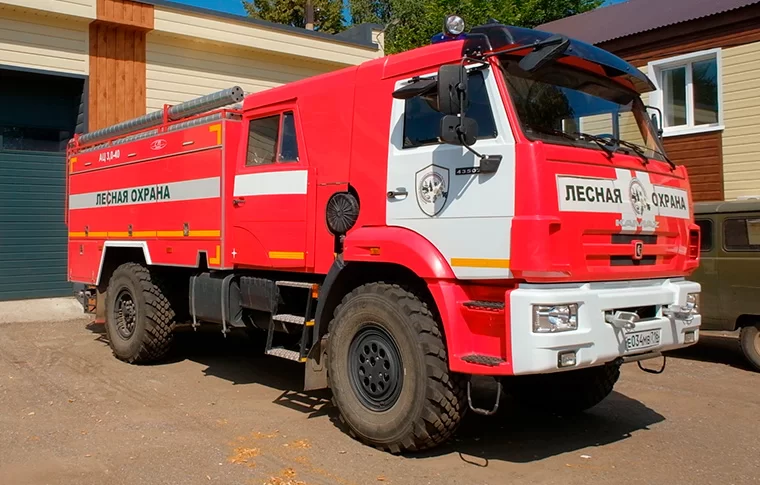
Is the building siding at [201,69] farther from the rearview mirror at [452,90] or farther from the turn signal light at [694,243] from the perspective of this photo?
the turn signal light at [694,243]

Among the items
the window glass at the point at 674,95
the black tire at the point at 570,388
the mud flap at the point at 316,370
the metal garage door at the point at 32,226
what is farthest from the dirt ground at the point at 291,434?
the window glass at the point at 674,95

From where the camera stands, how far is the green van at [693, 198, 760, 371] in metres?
8.81

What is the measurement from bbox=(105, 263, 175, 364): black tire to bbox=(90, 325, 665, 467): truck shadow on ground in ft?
1.61

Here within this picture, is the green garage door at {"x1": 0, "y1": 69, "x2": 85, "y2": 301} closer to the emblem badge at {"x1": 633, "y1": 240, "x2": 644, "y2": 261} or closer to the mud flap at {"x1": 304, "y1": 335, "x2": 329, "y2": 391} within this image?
the mud flap at {"x1": 304, "y1": 335, "x2": 329, "y2": 391}

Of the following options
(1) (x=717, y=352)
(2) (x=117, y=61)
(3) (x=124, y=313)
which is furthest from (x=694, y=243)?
(2) (x=117, y=61)

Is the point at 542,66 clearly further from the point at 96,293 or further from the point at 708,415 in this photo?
the point at 96,293

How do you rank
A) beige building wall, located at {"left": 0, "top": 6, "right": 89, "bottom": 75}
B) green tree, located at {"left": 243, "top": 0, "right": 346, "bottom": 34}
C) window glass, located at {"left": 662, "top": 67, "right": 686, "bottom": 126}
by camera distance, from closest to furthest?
beige building wall, located at {"left": 0, "top": 6, "right": 89, "bottom": 75} < window glass, located at {"left": 662, "top": 67, "right": 686, "bottom": 126} < green tree, located at {"left": 243, "top": 0, "right": 346, "bottom": 34}

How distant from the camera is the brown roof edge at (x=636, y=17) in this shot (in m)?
13.3

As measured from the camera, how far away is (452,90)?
4707 millimetres

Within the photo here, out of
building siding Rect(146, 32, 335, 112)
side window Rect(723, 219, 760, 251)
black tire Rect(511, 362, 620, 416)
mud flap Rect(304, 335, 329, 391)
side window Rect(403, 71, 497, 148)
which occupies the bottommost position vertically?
black tire Rect(511, 362, 620, 416)

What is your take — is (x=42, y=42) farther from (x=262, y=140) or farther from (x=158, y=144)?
(x=262, y=140)

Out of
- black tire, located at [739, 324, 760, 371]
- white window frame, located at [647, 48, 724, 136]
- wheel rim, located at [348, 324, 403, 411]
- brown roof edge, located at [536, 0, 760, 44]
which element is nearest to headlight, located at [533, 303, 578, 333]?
wheel rim, located at [348, 324, 403, 411]

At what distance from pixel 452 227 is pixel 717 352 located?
6969 mm

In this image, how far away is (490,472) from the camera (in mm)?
4918
